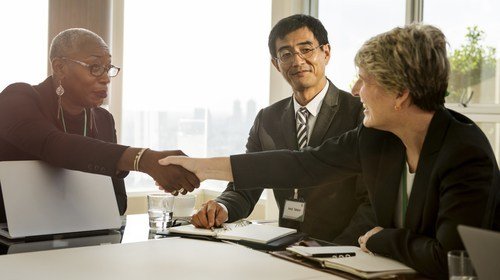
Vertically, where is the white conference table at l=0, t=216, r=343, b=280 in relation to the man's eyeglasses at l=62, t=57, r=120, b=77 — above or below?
below

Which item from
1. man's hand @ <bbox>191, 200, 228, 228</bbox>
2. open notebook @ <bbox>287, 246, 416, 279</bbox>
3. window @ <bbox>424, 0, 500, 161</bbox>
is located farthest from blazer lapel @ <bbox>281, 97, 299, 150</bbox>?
window @ <bbox>424, 0, 500, 161</bbox>

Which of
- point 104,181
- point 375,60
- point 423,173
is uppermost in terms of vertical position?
point 375,60

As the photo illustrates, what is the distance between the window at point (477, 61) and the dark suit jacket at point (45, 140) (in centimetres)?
230

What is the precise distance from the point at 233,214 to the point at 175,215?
0.85 feet

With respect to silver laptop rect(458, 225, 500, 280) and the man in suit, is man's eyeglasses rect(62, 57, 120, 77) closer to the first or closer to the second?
the man in suit

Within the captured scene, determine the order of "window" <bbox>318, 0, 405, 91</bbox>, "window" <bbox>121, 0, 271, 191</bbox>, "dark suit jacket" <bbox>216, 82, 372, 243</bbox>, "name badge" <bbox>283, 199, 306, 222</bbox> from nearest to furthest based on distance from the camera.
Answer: "name badge" <bbox>283, 199, 306, 222</bbox> < "dark suit jacket" <bbox>216, 82, 372, 243</bbox> < "window" <bbox>318, 0, 405, 91</bbox> < "window" <bbox>121, 0, 271, 191</bbox>

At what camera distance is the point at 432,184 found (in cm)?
170

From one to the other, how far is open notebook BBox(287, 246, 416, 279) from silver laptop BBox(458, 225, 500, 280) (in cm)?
37

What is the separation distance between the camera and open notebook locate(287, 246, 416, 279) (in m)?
1.51

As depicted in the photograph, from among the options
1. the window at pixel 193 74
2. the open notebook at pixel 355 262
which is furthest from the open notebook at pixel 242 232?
the window at pixel 193 74

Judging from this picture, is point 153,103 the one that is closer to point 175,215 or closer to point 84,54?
point 84,54

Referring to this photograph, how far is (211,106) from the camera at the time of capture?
508 centimetres

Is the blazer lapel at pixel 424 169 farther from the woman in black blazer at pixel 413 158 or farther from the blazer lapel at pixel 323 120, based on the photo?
the blazer lapel at pixel 323 120

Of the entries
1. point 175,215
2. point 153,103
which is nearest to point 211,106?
point 153,103
